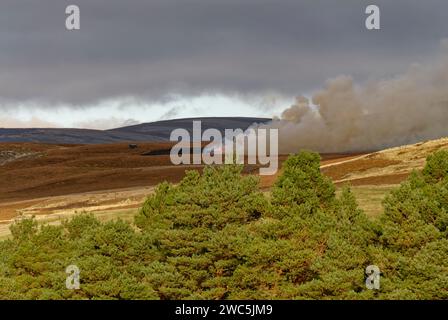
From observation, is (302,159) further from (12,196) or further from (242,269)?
(12,196)

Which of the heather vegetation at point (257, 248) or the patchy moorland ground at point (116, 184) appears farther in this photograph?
the patchy moorland ground at point (116, 184)

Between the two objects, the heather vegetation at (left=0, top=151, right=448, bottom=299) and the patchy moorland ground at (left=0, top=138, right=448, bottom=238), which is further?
the patchy moorland ground at (left=0, top=138, right=448, bottom=238)

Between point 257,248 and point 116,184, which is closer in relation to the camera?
point 257,248

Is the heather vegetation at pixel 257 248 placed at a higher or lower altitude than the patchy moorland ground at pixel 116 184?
lower

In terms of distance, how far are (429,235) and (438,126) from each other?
134118 mm

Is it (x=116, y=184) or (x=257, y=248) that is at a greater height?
(x=116, y=184)

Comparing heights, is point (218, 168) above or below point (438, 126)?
below

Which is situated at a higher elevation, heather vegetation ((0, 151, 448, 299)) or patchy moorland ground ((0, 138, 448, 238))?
patchy moorland ground ((0, 138, 448, 238))

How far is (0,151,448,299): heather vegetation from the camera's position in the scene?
41.1m

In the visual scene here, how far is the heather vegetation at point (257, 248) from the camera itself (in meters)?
41.1

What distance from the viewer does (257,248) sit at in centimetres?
4419

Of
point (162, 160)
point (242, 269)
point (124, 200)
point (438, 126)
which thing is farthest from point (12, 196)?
point (242, 269)
